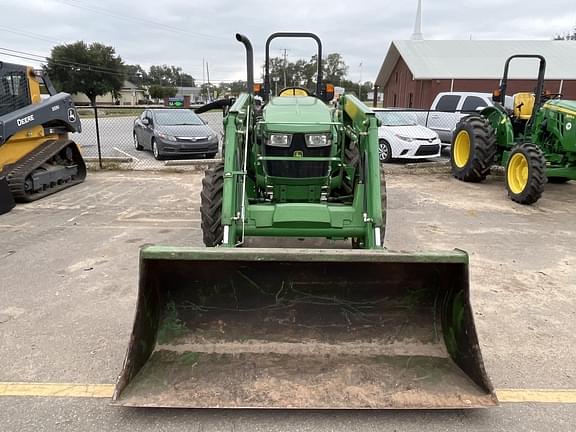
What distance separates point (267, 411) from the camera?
2.82 metres

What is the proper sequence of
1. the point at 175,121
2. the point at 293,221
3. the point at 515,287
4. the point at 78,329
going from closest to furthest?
the point at 78,329 < the point at 293,221 < the point at 515,287 < the point at 175,121

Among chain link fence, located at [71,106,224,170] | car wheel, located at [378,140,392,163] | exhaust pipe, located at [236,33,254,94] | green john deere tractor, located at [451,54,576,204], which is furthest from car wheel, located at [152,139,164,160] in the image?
exhaust pipe, located at [236,33,254,94]

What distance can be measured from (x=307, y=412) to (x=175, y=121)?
1170cm

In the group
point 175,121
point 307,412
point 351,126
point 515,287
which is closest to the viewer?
point 307,412

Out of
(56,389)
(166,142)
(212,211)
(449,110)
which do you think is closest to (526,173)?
(212,211)

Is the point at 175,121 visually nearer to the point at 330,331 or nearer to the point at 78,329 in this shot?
the point at 78,329

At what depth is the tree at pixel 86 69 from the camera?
73.3 m

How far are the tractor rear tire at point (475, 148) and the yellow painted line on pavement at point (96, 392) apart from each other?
6961mm

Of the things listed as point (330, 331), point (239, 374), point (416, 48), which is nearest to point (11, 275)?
point (239, 374)

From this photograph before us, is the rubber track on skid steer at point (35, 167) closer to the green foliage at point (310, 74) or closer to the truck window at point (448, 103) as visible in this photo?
the green foliage at point (310, 74)

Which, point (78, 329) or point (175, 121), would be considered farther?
point (175, 121)

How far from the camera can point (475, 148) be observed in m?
9.30

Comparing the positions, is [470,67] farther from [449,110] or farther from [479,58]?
[449,110]

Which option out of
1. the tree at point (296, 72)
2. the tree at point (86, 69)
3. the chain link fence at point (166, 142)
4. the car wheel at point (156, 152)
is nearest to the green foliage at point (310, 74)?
the tree at point (296, 72)
